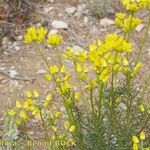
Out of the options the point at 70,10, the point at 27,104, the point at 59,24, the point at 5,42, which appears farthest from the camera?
the point at 70,10

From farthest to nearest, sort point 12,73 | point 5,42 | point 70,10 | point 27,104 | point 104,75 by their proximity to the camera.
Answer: point 70,10, point 5,42, point 12,73, point 27,104, point 104,75

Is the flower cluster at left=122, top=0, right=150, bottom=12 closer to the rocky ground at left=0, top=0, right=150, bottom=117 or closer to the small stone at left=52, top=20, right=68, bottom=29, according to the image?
the rocky ground at left=0, top=0, right=150, bottom=117

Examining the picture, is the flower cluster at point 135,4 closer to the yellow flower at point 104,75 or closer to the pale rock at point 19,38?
the yellow flower at point 104,75

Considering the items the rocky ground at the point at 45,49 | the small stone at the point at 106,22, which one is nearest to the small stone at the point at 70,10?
the rocky ground at the point at 45,49

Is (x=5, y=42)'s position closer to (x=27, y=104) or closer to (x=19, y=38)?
(x=19, y=38)

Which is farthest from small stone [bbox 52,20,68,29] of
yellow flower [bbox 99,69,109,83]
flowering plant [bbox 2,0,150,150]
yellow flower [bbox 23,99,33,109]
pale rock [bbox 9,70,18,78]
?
yellow flower [bbox 99,69,109,83]

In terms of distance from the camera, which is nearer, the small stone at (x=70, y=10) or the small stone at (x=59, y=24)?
the small stone at (x=59, y=24)

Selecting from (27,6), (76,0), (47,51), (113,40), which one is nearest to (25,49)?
(47,51)

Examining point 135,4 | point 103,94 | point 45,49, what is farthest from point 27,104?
point 45,49
